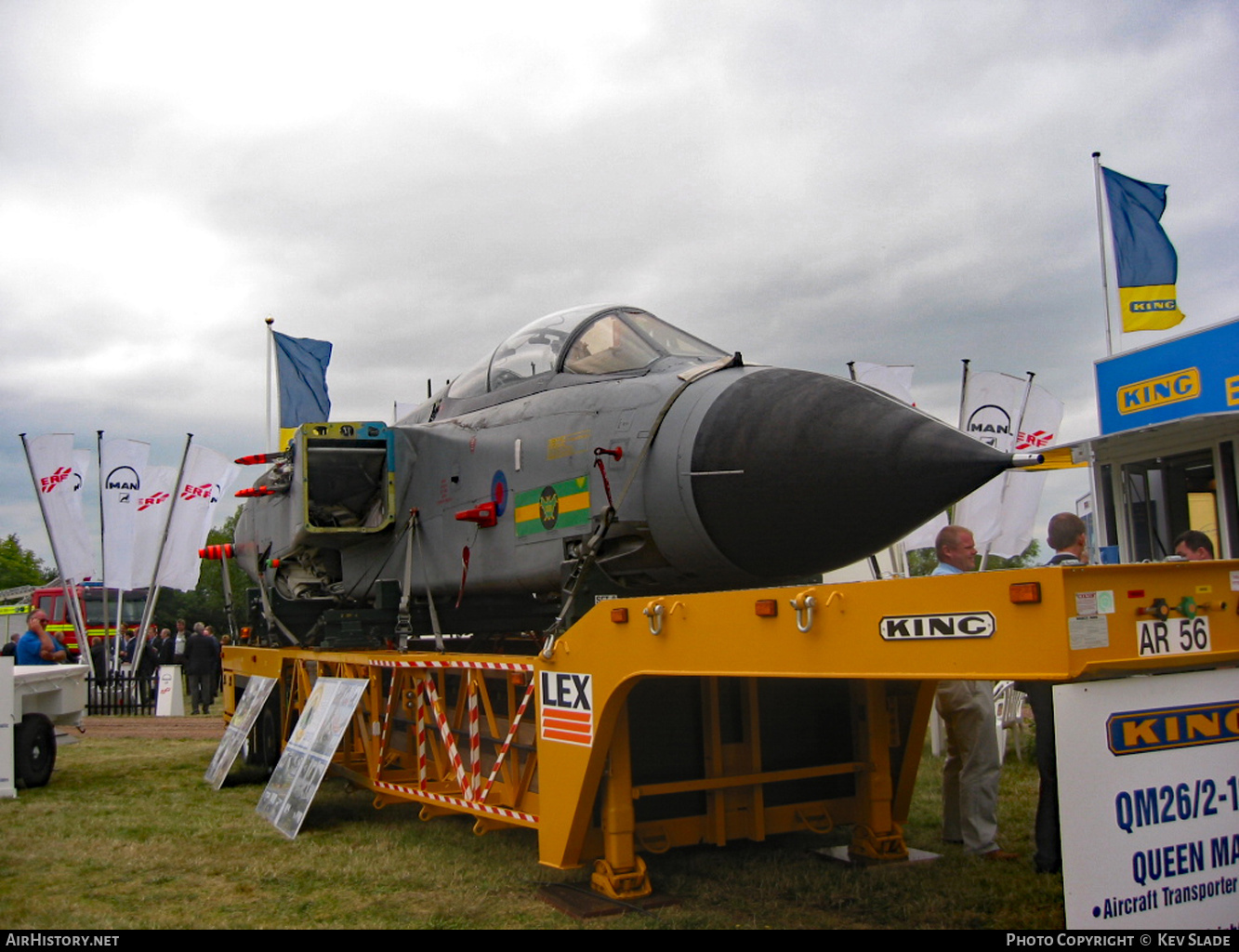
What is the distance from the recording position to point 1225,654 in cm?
333

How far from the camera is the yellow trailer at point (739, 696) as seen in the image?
10.3 feet

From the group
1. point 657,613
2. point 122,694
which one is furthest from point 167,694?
point 657,613

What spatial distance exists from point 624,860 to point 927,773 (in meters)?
5.30

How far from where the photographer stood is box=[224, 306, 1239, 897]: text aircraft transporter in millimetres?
3336

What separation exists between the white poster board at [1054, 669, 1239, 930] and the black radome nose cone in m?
1.66

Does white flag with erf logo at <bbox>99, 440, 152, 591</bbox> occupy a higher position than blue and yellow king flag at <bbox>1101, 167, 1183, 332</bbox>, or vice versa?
blue and yellow king flag at <bbox>1101, 167, 1183, 332</bbox>

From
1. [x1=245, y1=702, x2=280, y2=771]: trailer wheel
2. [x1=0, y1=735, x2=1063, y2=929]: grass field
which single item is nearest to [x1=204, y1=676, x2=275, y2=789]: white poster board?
[x1=245, y1=702, x2=280, y2=771]: trailer wheel

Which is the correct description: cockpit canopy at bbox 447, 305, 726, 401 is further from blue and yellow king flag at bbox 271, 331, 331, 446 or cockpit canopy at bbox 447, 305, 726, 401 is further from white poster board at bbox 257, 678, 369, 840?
blue and yellow king flag at bbox 271, 331, 331, 446

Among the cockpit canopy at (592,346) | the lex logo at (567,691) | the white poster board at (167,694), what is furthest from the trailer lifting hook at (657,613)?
the white poster board at (167,694)

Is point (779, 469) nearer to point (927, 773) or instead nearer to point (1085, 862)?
point (1085, 862)

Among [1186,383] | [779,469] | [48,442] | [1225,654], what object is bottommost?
[1225,654]

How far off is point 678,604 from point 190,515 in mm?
19589

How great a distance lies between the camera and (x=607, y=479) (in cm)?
582
